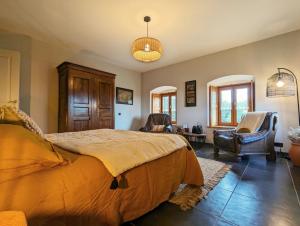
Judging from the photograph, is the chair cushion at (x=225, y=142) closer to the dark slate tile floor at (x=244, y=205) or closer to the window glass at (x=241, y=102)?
the dark slate tile floor at (x=244, y=205)

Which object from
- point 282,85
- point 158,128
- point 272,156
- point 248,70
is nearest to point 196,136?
point 158,128

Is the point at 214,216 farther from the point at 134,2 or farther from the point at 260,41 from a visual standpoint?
the point at 260,41

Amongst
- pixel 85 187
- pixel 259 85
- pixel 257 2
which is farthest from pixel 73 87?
pixel 259 85

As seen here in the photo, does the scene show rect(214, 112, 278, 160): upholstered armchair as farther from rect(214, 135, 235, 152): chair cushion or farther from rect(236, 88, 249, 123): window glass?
rect(236, 88, 249, 123): window glass

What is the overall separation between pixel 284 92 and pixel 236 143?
148cm

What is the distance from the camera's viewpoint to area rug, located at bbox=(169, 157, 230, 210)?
5.57 ft

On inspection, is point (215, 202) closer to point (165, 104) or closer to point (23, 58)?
point (23, 58)

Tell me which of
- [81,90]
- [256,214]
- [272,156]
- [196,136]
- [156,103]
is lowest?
[256,214]

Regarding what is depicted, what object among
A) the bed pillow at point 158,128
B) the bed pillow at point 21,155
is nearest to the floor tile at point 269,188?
the bed pillow at point 21,155

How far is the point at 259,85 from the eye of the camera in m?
3.80

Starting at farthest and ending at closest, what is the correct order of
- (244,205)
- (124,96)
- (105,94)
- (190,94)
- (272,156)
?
1. (124,96)
2. (190,94)
3. (105,94)
4. (272,156)
5. (244,205)

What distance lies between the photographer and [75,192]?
964 millimetres

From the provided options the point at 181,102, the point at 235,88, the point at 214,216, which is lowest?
the point at 214,216

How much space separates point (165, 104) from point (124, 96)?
1.59m
